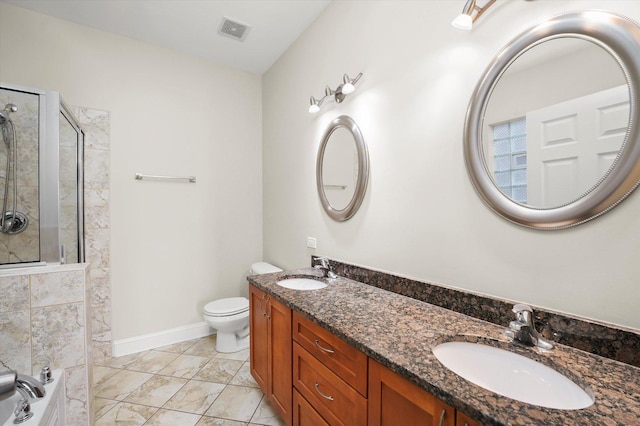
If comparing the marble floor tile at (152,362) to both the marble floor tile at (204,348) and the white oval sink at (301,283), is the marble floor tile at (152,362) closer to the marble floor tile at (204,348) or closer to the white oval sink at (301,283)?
the marble floor tile at (204,348)

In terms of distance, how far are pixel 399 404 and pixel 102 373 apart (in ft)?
8.18

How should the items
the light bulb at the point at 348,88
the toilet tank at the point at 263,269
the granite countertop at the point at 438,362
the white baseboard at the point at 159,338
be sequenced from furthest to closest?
1. the toilet tank at the point at 263,269
2. the white baseboard at the point at 159,338
3. the light bulb at the point at 348,88
4. the granite countertop at the point at 438,362

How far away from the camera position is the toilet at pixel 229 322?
236cm

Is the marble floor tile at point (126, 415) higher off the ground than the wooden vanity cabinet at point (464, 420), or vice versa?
the wooden vanity cabinet at point (464, 420)

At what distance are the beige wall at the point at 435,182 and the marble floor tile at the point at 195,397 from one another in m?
1.27

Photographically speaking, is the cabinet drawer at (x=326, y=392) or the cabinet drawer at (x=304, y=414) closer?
the cabinet drawer at (x=326, y=392)

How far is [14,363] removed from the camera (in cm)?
130

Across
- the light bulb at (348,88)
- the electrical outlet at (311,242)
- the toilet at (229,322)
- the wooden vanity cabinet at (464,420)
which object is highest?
the light bulb at (348,88)

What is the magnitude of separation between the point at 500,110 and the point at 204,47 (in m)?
2.65

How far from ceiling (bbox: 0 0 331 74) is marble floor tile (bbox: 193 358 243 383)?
2.86 meters

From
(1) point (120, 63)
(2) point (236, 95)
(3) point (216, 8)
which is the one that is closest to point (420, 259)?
(3) point (216, 8)

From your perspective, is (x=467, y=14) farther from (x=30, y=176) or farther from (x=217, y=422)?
(x=217, y=422)

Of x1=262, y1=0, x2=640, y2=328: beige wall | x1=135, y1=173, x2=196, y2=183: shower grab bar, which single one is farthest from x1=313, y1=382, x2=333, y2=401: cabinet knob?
x1=135, y1=173, x2=196, y2=183: shower grab bar

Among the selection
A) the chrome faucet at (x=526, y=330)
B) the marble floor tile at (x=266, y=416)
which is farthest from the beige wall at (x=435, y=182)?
the marble floor tile at (x=266, y=416)
